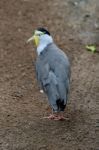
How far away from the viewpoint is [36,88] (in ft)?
28.6

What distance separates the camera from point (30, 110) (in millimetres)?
7871

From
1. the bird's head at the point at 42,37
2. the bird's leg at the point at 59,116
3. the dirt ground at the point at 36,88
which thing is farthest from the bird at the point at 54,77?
the dirt ground at the point at 36,88

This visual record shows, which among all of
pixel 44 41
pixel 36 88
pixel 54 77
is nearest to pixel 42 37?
pixel 44 41

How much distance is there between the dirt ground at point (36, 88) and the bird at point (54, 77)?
1.02 feet

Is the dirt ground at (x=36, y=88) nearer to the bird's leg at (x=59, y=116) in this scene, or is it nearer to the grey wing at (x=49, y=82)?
the bird's leg at (x=59, y=116)

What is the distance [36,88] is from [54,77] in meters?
1.24

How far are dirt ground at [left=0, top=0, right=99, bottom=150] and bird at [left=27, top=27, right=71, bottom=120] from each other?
1.02 ft

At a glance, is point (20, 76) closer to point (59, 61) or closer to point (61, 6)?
point (59, 61)

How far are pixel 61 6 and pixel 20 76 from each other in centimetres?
334

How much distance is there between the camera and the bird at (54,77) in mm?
7340

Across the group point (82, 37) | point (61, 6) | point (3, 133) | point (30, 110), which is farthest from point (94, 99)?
point (61, 6)

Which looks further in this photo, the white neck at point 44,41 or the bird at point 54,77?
the white neck at point 44,41

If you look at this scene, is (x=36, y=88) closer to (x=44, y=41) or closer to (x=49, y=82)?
(x=44, y=41)

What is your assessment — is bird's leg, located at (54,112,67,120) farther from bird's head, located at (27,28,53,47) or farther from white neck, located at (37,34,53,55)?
bird's head, located at (27,28,53,47)
